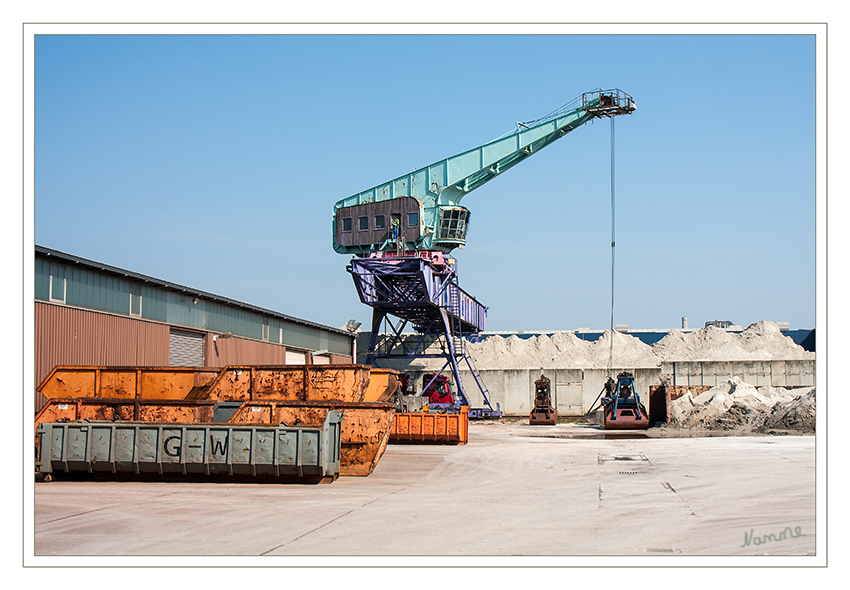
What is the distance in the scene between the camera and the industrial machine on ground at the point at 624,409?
1344 inches

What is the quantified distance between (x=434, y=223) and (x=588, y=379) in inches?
535

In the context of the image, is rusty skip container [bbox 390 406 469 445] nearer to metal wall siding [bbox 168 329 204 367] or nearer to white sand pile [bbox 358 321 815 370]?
metal wall siding [bbox 168 329 204 367]

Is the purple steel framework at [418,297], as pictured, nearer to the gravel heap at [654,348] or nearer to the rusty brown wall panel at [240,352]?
the rusty brown wall panel at [240,352]

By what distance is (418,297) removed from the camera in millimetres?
43938

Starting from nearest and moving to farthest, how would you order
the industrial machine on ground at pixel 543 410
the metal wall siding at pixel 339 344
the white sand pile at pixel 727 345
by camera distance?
the industrial machine on ground at pixel 543 410 < the metal wall siding at pixel 339 344 < the white sand pile at pixel 727 345

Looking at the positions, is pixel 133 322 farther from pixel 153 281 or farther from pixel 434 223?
pixel 434 223

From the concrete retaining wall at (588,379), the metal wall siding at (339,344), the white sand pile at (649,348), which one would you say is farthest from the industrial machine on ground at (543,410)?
the white sand pile at (649,348)

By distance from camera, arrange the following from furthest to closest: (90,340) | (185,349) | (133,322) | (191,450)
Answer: (185,349), (133,322), (90,340), (191,450)

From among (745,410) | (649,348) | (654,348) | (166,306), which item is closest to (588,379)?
(745,410)

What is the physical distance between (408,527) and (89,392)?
1209cm

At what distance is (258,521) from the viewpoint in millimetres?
10930

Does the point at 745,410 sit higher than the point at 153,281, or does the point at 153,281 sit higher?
the point at 153,281

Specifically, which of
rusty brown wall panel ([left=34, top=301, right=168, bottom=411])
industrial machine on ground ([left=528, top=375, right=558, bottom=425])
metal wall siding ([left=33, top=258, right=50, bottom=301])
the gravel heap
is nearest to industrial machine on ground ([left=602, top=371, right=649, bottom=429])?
industrial machine on ground ([left=528, top=375, right=558, bottom=425])

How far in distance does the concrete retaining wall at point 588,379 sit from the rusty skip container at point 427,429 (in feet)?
74.9
